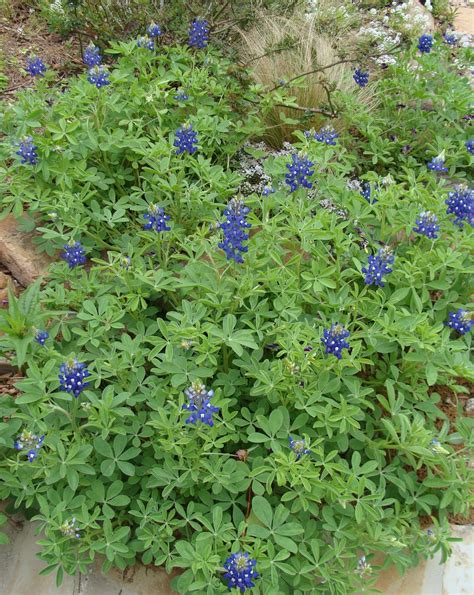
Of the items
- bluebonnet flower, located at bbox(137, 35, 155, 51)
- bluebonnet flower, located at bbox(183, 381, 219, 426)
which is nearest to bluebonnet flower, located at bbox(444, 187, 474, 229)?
→ bluebonnet flower, located at bbox(183, 381, 219, 426)

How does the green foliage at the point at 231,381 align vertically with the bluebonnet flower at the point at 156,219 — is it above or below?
below

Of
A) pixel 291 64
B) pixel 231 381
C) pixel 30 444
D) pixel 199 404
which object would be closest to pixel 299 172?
pixel 231 381

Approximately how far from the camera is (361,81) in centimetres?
412

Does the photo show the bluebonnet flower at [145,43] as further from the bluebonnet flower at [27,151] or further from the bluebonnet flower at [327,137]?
the bluebonnet flower at [327,137]

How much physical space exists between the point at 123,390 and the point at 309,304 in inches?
40.2

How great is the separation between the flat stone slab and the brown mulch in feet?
5.49

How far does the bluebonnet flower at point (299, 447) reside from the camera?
237 cm

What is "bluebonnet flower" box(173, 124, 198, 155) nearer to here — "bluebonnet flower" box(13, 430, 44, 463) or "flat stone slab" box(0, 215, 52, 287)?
"flat stone slab" box(0, 215, 52, 287)

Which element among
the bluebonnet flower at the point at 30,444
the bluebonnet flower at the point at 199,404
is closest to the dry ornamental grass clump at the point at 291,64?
the bluebonnet flower at the point at 199,404

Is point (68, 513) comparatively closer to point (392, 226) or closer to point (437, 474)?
point (437, 474)

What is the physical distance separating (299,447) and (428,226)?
1273 mm

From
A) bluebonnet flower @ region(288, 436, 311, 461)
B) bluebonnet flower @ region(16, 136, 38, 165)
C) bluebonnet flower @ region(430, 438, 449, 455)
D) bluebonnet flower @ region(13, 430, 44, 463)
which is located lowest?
bluebonnet flower @ region(430, 438, 449, 455)

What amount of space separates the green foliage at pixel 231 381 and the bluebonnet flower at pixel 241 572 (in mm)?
103

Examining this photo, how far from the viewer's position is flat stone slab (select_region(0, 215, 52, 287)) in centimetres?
342
